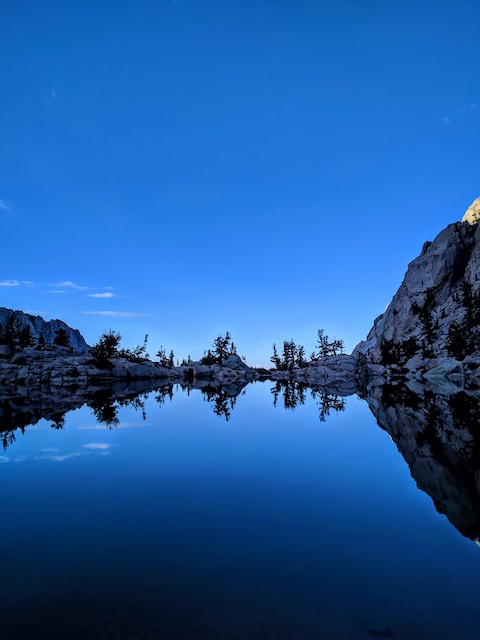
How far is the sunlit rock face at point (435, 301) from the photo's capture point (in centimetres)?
9369

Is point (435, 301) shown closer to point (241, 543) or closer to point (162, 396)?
point (162, 396)

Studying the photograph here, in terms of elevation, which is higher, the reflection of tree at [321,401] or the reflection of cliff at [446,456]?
the reflection of cliff at [446,456]

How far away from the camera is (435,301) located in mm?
118250

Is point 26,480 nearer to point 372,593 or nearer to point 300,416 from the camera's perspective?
point 372,593

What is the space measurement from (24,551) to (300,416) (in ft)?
75.2

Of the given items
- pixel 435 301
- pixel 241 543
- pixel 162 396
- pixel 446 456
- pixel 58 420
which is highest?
pixel 435 301

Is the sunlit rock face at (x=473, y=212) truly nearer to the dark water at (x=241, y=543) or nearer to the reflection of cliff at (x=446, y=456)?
the reflection of cliff at (x=446, y=456)

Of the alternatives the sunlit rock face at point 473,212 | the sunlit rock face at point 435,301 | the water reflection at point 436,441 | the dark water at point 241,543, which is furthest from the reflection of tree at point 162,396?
the sunlit rock face at point 473,212

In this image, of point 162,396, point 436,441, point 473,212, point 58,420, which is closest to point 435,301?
point 473,212

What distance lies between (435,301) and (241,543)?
129m

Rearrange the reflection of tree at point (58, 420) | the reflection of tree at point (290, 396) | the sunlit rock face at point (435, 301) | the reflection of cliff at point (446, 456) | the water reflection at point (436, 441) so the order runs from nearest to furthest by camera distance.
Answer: the reflection of cliff at point (446, 456) < the water reflection at point (436, 441) < the reflection of tree at point (58, 420) < the reflection of tree at point (290, 396) < the sunlit rock face at point (435, 301)

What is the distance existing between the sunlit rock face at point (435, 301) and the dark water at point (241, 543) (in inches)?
3190

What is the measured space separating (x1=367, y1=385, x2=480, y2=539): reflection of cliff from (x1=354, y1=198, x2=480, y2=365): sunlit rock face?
67270 mm

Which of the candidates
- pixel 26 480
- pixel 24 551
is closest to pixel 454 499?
pixel 24 551
